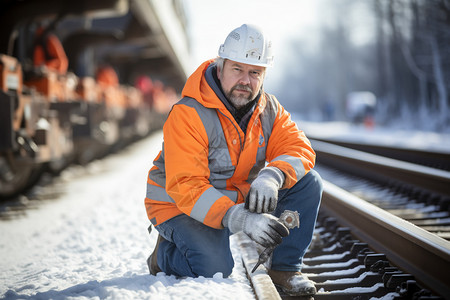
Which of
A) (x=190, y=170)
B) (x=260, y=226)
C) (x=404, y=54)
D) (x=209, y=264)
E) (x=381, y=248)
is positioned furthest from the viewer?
(x=404, y=54)

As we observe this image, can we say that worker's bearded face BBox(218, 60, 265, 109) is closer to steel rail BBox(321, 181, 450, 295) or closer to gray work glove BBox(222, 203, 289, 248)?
gray work glove BBox(222, 203, 289, 248)

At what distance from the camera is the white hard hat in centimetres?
260

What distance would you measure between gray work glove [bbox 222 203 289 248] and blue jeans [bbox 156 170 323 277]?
1.04 feet

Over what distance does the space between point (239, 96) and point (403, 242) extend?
52.6 inches

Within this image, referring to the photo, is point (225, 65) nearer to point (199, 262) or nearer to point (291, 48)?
point (199, 262)

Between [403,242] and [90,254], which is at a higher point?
[403,242]

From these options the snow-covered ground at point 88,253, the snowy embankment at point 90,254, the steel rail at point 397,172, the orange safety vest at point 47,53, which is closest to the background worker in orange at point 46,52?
the orange safety vest at point 47,53

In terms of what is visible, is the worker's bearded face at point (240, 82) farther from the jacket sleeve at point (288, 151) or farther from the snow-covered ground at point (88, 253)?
the snow-covered ground at point (88, 253)

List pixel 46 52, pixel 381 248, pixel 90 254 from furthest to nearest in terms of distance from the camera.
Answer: pixel 46 52 < pixel 90 254 < pixel 381 248

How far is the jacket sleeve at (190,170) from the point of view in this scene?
2379mm

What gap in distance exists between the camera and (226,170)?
8.70 ft

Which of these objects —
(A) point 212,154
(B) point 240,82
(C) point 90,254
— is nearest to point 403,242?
(A) point 212,154

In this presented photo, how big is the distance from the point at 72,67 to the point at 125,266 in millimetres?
7841

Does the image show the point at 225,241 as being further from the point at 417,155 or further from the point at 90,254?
the point at 417,155
